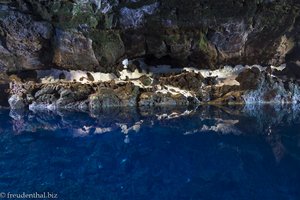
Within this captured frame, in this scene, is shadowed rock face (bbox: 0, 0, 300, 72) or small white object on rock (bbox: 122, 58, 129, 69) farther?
small white object on rock (bbox: 122, 58, 129, 69)

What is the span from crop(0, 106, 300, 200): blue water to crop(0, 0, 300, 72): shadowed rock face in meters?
3.51

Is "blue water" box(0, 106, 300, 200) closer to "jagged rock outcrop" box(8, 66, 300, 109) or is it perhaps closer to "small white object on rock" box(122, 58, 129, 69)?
"jagged rock outcrop" box(8, 66, 300, 109)

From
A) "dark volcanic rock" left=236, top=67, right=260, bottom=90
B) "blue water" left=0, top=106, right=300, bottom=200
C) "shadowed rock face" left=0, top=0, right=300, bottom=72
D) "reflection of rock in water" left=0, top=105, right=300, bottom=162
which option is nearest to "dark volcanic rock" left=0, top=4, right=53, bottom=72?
Result: "shadowed rock face" left=0, top=0, right=300, bottom=72

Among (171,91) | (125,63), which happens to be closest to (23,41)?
(125,63)

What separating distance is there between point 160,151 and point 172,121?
12.8ft

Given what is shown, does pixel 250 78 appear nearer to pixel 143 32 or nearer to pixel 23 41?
pixel 143 32

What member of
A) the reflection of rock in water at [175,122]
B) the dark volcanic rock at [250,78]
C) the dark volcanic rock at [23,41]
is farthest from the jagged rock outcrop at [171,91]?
the dark volcanic rock at [23,41]

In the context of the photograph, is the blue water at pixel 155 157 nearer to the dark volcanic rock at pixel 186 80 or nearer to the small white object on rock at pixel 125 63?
the dark volcanic rock at pixel 186 80

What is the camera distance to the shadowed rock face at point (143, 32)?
13672mm

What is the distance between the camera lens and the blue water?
239 inches

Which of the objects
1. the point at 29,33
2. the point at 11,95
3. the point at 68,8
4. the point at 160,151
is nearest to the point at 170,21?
the point at 68,8

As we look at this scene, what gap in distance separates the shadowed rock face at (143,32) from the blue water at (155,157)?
3.51m

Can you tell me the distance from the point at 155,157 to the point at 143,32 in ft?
26.5

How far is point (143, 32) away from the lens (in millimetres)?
14531
